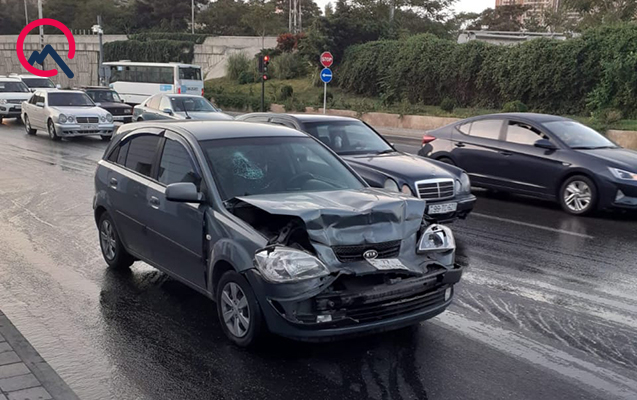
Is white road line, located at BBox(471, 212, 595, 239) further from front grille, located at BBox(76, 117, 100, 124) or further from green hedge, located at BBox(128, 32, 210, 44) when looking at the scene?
green hedge, located at BBox(128, 32, 210, 44)

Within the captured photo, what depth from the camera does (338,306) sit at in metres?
4.48

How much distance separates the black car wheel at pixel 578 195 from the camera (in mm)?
10211

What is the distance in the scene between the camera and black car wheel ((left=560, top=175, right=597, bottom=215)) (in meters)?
10.2

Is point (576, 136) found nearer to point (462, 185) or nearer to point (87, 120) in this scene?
point (462, 185)

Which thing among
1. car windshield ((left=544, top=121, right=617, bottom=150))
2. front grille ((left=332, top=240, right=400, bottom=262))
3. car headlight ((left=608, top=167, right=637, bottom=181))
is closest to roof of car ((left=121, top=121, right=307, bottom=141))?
front grille ((left=332, top=240, right=400, bottom=262))

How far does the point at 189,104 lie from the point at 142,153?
15.2 metres

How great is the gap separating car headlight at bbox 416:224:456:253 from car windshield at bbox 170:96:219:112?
55.4 ft

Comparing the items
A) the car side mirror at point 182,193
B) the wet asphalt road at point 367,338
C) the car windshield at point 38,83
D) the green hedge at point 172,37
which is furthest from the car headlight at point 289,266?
the green hedge at point 172,37

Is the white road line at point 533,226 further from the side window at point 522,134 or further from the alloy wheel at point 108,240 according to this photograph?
the alloy wheel at point 108,240

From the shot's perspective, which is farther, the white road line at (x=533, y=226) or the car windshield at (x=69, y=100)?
the car windshield at (x=69, y=100)

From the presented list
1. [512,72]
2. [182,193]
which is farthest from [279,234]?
[512,72]

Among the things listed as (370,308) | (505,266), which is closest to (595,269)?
(505,266)

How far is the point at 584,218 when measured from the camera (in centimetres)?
1021

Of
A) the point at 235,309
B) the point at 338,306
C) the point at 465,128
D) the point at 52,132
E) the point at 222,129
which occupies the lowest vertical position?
the point at 52,132
